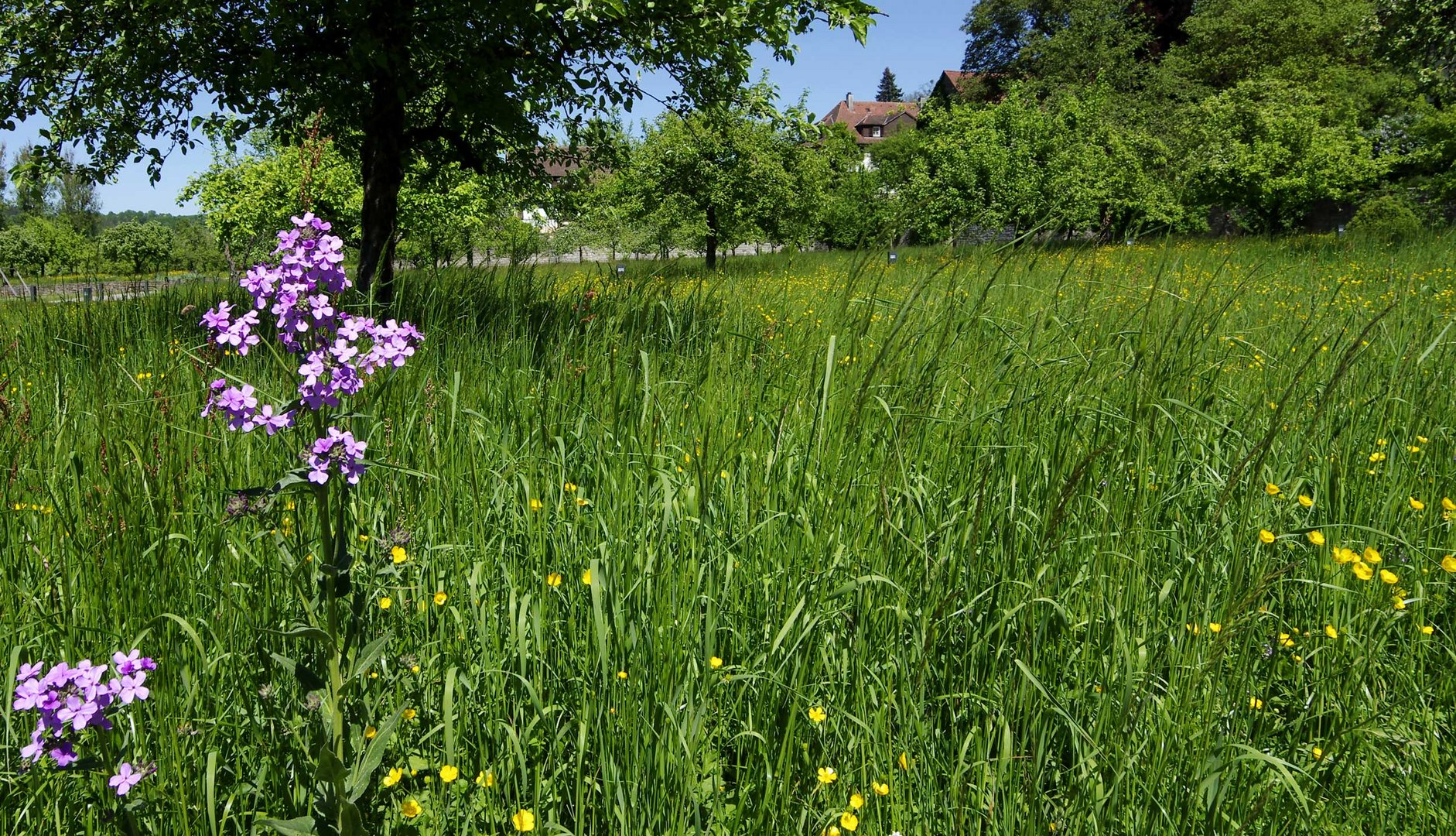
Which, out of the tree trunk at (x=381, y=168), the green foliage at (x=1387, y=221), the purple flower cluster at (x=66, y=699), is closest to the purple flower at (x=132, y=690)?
the purple flower cluster at (x=66, y=699)

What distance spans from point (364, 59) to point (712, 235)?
640 inches

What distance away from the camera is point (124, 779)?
3.71 feet

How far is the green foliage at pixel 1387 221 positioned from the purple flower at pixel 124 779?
578 inches

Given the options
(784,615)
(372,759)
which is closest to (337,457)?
(372,759)

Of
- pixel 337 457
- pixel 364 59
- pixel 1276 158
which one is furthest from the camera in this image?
pixel 1276 158

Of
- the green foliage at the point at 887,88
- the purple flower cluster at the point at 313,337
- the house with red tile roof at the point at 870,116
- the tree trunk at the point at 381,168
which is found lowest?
the purple flower cluster at the point at 313,337

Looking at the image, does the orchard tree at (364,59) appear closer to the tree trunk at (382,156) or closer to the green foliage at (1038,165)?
the tree trunk at (382,156)

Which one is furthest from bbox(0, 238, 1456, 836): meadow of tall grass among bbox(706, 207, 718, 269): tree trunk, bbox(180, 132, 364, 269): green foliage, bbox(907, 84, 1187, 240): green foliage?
bbox(907, 84, 1187, 240): green foliage

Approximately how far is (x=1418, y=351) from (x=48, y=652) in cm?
464

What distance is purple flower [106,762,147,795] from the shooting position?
3.62 ft

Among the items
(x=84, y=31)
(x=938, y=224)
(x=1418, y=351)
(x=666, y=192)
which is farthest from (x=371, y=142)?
(x=938, y=224)

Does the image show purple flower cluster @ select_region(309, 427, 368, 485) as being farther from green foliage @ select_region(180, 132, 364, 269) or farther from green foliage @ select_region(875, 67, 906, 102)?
green foliage @ select_region(875, 67, 906, 102)

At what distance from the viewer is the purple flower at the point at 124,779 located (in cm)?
110

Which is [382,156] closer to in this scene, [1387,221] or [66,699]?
[66,699]
